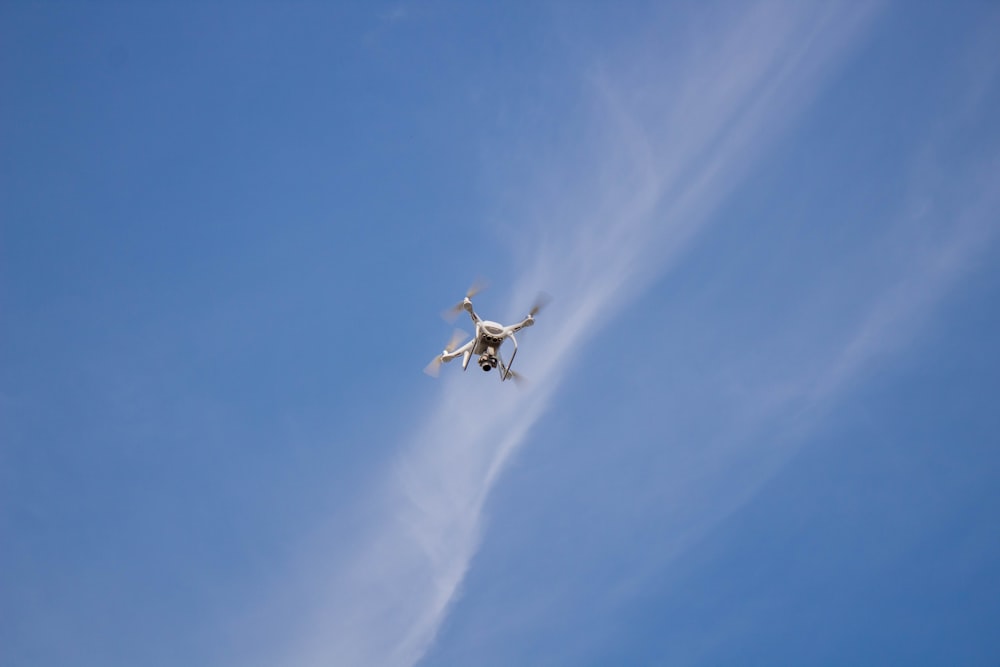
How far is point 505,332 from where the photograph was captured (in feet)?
264

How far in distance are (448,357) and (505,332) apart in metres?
7.82

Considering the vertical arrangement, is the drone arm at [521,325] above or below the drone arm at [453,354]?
below

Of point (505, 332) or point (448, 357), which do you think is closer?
point (505, 332)

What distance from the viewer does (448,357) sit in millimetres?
86438

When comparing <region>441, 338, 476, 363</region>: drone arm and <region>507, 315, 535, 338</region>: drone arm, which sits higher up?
<region>441, 338, 476, 363</region>: drone arm
